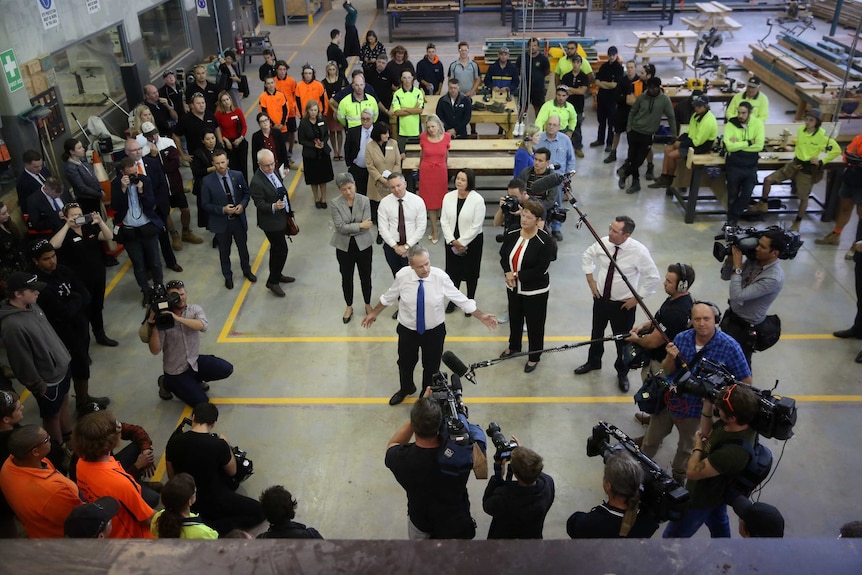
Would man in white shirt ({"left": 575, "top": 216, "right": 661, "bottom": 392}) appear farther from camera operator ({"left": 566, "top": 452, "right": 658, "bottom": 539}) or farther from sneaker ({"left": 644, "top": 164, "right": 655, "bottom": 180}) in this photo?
sneaker ({"left": 644, "top": 164, "right": 655, "bottom": 180})

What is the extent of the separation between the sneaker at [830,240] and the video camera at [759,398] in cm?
542

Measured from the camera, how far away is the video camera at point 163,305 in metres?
5.29

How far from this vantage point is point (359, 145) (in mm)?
8898

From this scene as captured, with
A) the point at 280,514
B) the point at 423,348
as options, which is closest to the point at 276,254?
the point at 423,348

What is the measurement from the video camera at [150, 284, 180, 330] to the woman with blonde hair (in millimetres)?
3664

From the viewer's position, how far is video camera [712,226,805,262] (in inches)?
201

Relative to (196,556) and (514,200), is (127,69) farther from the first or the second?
(196,556)

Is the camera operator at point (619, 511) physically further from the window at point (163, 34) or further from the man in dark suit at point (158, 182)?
the window at point (163, 34)

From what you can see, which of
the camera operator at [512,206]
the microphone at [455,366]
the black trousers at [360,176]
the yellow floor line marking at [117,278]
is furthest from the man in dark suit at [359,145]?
the microphone at [455,366]

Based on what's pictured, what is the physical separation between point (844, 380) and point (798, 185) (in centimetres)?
358

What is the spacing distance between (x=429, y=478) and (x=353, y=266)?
3.84 meters

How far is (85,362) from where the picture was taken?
234 inches

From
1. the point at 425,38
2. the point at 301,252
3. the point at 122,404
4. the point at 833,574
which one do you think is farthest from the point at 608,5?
the point at 833,574

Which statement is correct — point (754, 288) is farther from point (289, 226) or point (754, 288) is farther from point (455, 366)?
point (289, 226)
